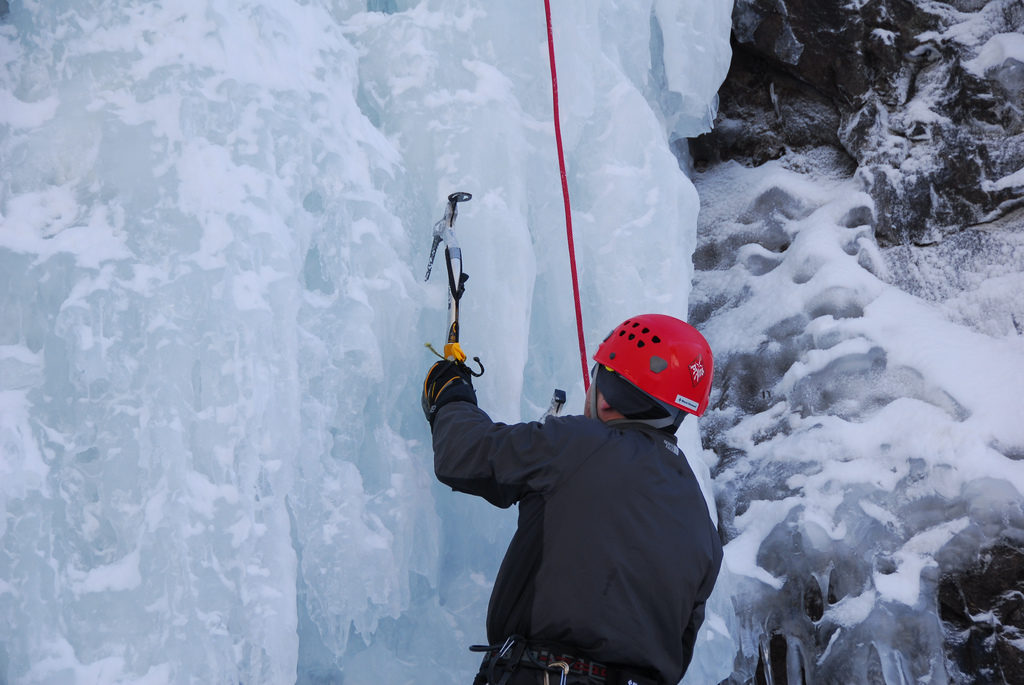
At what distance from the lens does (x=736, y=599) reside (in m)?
3.95

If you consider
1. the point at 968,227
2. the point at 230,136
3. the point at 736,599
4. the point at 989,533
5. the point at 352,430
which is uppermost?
the point at 230,136

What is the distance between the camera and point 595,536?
6.53 feet

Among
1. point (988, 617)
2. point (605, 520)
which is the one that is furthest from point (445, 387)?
point (988, 617)

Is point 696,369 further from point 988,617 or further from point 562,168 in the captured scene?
point 988,617

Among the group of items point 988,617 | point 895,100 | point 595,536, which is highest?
point 595,536

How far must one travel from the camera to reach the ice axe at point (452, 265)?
2594mm

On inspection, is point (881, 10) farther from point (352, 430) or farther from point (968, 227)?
point (352, 430)

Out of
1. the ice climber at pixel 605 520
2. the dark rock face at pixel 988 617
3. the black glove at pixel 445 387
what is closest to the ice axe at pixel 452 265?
the black glove at pixel 445 387

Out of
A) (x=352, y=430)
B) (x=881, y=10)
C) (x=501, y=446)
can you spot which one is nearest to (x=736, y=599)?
(x=352, y=430)

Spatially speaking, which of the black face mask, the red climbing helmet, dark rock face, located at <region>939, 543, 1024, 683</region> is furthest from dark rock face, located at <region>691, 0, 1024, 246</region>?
the black face mask

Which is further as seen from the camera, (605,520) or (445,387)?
(445,387)

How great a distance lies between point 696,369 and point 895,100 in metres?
3.36

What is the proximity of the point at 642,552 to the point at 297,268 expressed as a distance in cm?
137

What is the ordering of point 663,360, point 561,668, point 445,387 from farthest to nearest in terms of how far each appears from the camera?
point 445,387, point 663,360, point 561,668
